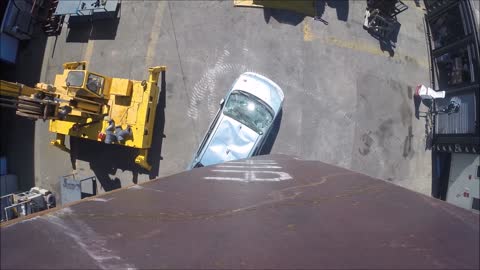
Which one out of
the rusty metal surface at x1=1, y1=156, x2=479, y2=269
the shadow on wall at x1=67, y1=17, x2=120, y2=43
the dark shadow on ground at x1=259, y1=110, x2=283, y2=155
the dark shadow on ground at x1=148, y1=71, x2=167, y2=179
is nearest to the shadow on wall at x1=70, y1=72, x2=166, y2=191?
the dark shadow on ground at x1=148, y1=71, x2=167, y2=179

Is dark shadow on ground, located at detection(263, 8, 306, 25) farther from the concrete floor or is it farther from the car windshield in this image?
the car windshield

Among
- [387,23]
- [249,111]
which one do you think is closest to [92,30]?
[249,111]

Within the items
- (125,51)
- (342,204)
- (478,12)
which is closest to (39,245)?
(342,204)

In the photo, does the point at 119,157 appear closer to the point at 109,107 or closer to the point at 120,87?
the point at 109,107

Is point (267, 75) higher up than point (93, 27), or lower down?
lower down

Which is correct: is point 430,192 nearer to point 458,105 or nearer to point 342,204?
point 458,105

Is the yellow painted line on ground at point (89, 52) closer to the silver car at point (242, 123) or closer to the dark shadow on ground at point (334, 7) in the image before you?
the silver car at point (242, 123)
